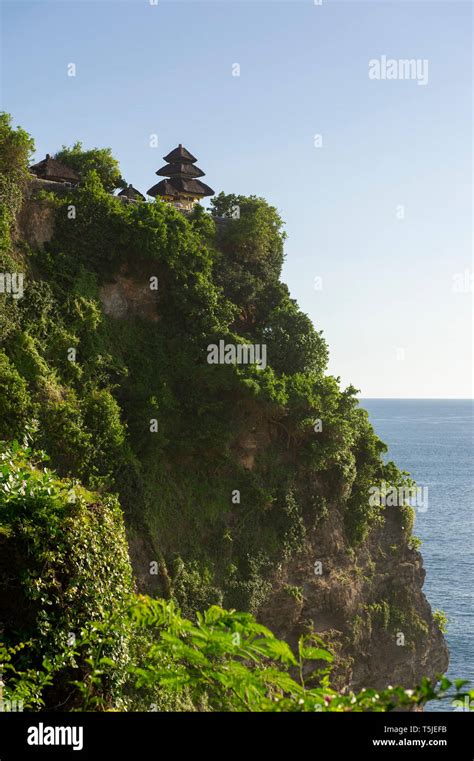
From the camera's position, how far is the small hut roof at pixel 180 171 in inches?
1817

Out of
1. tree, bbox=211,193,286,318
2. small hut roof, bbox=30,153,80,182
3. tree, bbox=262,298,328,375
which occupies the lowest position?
tree, bbox=262,298,328,375

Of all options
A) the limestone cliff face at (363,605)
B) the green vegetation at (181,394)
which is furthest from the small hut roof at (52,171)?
the limestone cliff face at (363,605)

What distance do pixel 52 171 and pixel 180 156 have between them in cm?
863

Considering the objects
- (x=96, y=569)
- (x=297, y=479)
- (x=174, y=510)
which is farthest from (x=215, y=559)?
(x=96, y=569)

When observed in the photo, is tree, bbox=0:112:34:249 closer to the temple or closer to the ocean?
the temple

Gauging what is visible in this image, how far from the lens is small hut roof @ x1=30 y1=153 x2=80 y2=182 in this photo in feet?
131

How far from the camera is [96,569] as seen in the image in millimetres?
15062

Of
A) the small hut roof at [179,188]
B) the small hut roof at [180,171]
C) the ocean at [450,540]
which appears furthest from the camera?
the ocean at [450,540]

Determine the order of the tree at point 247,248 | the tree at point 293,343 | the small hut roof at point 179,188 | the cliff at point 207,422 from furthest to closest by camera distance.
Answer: the small hut roof at point 179,188 → the tree at point 247,248 → the tree at point 293,343 → the cliff at point 207,422

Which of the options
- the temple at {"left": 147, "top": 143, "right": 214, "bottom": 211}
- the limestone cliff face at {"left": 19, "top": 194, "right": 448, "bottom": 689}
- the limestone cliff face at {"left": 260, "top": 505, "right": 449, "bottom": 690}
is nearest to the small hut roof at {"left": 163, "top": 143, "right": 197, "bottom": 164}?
the temple at {"left": 147, "top": 143, "right": 214, "bottom": 211}
